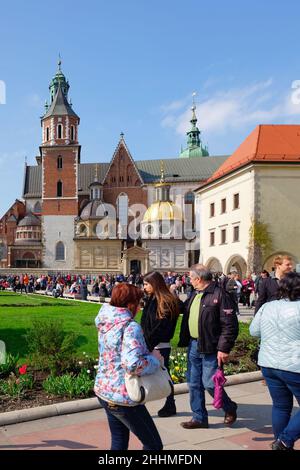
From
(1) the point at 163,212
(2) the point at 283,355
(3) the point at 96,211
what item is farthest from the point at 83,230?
(2) the point at 283,355

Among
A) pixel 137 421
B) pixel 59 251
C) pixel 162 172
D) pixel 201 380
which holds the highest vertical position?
pixel 162 172

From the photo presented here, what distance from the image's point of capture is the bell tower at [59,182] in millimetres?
67000

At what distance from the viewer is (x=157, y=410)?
5.79 m

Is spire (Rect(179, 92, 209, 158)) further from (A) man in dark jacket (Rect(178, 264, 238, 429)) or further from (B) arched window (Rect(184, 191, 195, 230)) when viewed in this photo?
(A) man in dark jacket (Rect(178, 264, 238, 429))

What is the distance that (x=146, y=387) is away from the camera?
11.3ft

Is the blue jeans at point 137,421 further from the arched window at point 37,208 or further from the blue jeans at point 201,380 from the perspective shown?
the arched window at point 37,208

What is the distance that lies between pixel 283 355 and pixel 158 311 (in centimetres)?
155

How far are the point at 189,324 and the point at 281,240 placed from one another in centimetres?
2950

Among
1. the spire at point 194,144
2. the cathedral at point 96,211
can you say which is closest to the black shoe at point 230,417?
the cathedral at point 96,211

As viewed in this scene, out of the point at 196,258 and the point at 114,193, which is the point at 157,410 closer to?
the point at 196,258

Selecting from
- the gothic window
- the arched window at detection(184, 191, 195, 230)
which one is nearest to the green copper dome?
the arched window at detection(184, 191, 195, 230)

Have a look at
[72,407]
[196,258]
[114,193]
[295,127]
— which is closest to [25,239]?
[114,193]

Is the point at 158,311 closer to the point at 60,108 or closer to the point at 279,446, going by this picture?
the point at 279,446

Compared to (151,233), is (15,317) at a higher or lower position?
lower
